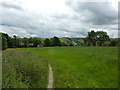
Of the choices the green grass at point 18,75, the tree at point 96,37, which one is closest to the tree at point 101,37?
the tree at point 96,37

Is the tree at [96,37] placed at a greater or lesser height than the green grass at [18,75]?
greater

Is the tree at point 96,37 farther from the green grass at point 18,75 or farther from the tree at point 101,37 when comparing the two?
the green grass at point 18,75

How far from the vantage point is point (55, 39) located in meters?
83.2

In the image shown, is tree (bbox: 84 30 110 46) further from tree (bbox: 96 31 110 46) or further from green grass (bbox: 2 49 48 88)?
green grass (bbox: 2 49 48 88)

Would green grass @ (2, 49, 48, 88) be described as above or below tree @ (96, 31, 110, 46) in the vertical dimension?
below

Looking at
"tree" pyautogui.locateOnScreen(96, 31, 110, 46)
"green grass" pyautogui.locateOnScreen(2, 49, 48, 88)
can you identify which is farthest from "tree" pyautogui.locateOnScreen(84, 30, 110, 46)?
"green grass" pyautogui.locateOnScreen(2, 49, 48, 88)

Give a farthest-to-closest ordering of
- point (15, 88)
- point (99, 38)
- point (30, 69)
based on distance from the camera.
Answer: point (99, 38) < point (30, 69) < point (15, 88)

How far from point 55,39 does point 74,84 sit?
74466 mm

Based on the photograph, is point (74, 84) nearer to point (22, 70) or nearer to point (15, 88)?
point (22, 70)

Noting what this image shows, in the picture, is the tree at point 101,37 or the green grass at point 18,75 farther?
the tree at point 101,37

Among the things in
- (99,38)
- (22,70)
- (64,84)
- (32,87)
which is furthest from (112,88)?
(99,38)

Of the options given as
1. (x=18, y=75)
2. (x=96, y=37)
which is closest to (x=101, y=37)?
(x=96, y=37)

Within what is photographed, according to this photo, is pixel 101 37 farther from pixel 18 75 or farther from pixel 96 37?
→ pixel 18 75

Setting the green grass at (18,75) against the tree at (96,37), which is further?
the tree at (96,37)
